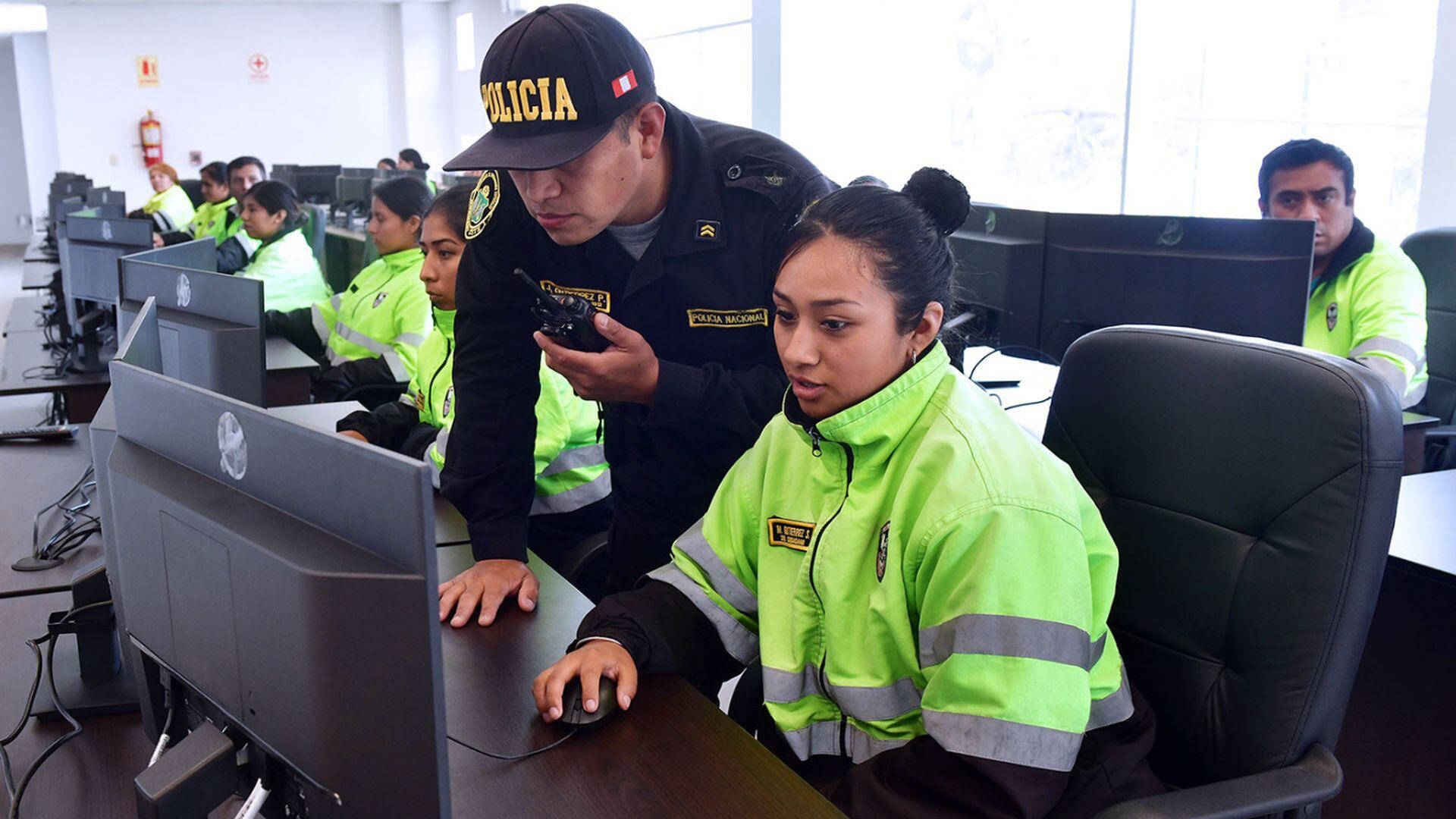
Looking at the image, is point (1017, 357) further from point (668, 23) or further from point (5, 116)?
point (5, 116)

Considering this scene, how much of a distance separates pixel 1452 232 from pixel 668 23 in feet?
23.0

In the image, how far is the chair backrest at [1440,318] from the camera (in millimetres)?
2855

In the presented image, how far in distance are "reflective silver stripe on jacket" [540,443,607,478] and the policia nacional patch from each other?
54cm

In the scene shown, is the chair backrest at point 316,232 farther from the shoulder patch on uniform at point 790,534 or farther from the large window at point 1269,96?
the shoulder patch on uniform at point 790,534

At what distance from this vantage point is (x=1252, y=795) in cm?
108

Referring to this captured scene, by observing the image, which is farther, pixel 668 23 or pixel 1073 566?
pixel 668 23

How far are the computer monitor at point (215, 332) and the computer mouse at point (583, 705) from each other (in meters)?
0.63

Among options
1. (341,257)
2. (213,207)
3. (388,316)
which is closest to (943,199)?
(388,316)

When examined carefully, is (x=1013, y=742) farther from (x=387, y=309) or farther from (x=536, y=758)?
(x=387, y=309)

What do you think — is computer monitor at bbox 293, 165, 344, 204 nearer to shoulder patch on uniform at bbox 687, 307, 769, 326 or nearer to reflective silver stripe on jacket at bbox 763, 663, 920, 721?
shoulder patch on uniform at bbox 687, 307, 769, 326

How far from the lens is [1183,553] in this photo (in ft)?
4.08

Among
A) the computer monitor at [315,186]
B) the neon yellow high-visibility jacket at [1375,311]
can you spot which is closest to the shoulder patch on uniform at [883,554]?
the neon yellow high-visibility jacket at [1375,311]

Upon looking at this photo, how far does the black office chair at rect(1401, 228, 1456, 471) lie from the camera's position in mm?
2855

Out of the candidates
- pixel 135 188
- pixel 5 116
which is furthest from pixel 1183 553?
pixel 5 116
